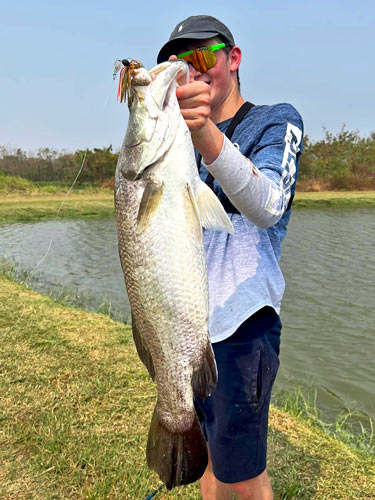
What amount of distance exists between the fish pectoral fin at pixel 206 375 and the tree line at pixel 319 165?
3483 cm

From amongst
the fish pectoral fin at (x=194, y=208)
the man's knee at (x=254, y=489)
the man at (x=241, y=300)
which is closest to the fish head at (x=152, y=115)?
the fish pectoral fin at (x=194, y=208)

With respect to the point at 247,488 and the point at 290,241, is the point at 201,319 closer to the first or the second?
the point at 247,488

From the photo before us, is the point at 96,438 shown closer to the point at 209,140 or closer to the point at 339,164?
the point at 209,140

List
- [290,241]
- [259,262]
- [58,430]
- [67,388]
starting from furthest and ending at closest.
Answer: [290,241] → [67,388] → [58,430] → [259,262]

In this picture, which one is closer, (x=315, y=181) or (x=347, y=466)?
(x=347, y=466)

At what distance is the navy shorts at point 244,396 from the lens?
2.05 m

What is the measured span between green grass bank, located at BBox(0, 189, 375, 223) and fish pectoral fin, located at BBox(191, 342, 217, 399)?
19.4m

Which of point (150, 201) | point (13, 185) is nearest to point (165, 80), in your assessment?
point (150, 201)

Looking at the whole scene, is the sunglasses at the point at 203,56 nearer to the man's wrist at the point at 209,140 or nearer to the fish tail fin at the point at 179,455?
the man's wrist at the point at 209,140

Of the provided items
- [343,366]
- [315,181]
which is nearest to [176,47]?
[343,366]

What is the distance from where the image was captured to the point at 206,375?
1.85 metres

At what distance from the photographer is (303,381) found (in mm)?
5699

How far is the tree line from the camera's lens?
41.4 meters

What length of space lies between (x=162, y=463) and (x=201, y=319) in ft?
2.28
